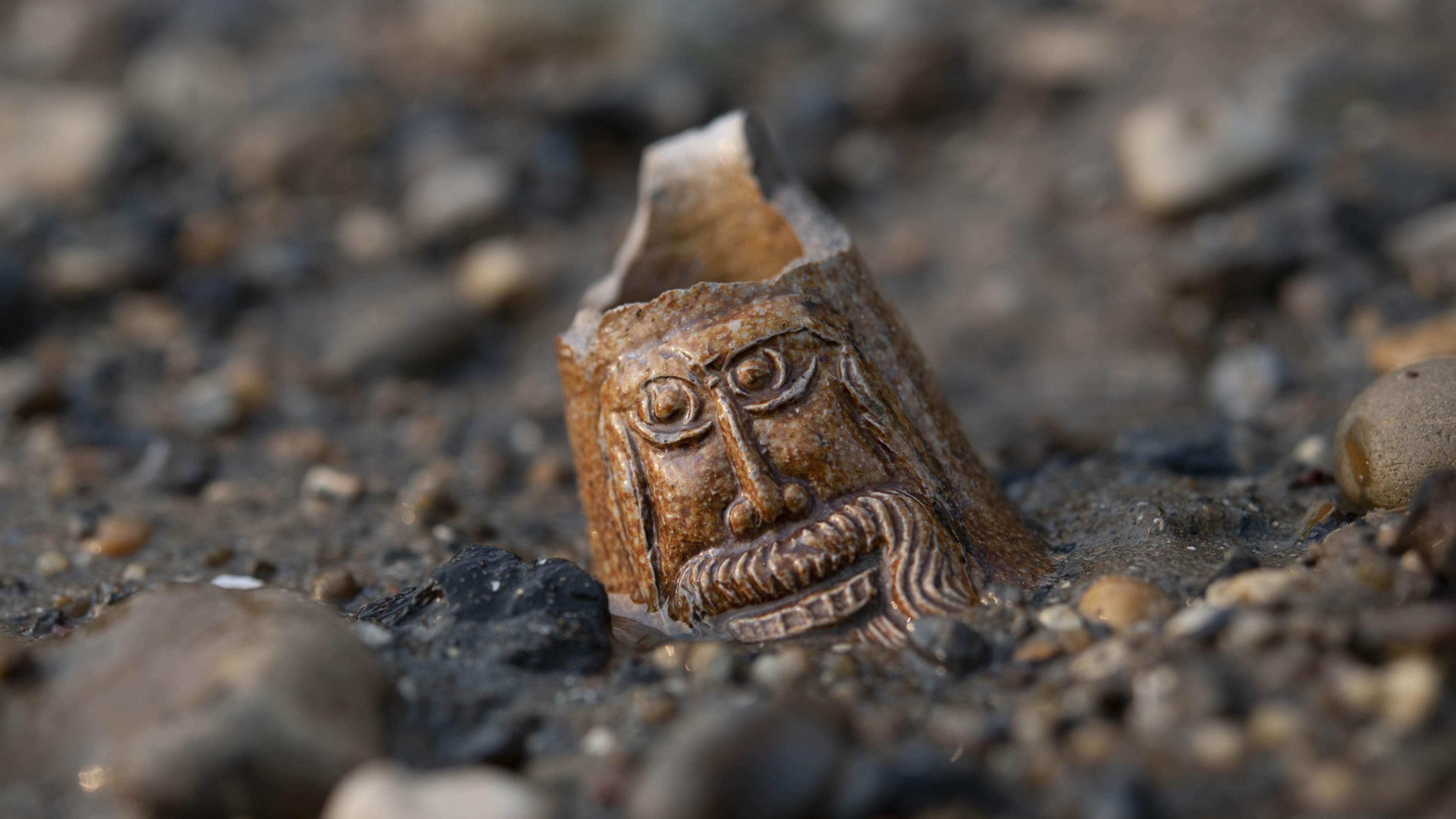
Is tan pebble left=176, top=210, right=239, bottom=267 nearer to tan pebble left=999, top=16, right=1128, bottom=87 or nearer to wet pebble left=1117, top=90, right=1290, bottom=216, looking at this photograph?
tan pebble left=999, top=16, right=1128, bottom=87

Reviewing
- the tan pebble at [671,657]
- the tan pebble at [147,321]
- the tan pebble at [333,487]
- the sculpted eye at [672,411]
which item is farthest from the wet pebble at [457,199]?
the tan pebble at [671,657]

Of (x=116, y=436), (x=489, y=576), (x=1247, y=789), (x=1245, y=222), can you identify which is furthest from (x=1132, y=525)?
(x=116, y=436)

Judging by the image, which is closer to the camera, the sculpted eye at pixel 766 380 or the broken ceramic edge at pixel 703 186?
the sculpted eye at pixel 766 380

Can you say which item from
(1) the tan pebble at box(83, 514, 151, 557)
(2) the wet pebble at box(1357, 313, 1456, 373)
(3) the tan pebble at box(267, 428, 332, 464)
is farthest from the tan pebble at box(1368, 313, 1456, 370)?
(1) the tan pebble at box(83, 514, 151, 557)

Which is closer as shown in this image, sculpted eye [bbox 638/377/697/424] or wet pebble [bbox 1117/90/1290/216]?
sculpted eye [bbox 638/377/697/424]

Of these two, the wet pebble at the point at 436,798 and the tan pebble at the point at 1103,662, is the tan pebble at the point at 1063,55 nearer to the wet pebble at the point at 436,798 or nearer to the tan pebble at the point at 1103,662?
the tan pebble at the point at 1103,662

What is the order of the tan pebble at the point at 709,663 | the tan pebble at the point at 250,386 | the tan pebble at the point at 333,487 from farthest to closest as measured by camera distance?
the tan pebble at the point at 250,386 → the tan pebble at the point at 333,487 → the tan pebble at the point at 709,663

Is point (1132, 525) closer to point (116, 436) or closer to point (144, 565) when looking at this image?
point (144, 565)
